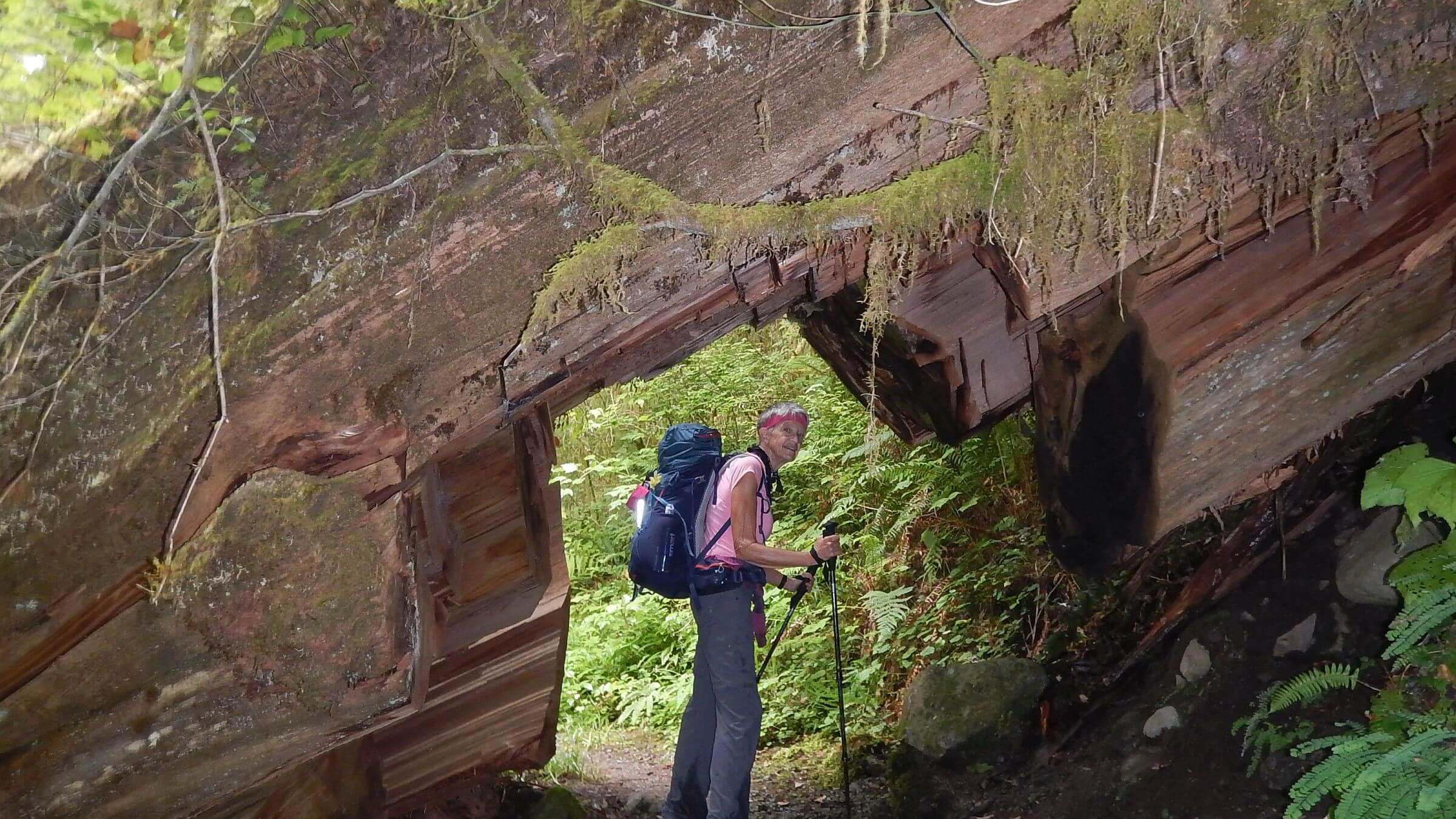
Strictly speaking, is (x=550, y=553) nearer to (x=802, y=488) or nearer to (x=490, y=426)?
(x=490, y=426)

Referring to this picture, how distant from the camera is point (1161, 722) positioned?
17.0 feet

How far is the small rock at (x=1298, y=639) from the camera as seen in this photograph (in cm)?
486

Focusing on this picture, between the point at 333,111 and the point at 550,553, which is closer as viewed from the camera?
the point at 333,111

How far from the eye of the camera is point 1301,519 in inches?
213

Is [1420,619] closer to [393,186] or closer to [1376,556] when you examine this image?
[1376,556]

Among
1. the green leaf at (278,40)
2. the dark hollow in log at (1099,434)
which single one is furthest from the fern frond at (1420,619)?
the green leaf at (278,40)

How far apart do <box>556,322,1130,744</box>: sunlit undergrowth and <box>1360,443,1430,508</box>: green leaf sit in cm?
220

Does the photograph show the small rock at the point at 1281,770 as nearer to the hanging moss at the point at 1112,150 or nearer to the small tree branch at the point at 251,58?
the hanging moss at the point at 1112,150

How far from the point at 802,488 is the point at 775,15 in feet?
24.3

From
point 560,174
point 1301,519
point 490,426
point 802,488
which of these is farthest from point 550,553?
point 802,488

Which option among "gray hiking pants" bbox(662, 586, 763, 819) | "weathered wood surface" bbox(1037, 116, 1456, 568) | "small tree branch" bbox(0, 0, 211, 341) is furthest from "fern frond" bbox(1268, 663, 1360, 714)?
"small tree branch" bbox(0, 0, 211, 341)

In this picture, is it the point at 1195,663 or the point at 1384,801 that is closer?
the point at 1384,801

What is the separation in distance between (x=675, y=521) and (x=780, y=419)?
762 millimetres

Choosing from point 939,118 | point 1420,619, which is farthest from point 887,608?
point 939,118
